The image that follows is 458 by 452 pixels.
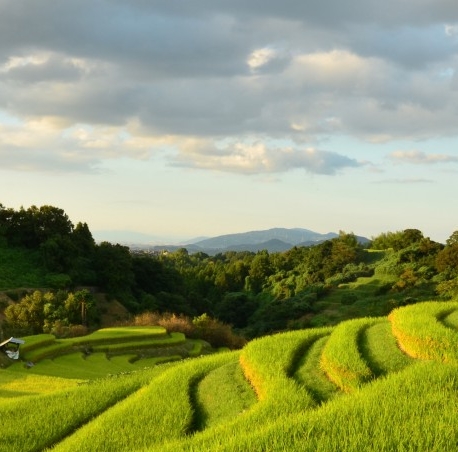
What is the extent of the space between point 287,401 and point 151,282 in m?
58.6

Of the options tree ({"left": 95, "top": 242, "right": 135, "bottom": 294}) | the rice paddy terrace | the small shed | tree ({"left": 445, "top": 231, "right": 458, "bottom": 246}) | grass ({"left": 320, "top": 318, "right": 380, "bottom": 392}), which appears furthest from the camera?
tree ({"left": 445, "top": 231, "right": 458, "bottom": 246})

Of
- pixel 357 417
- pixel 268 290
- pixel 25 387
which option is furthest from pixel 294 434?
pixel 268 290

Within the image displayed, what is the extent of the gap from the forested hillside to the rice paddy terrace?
29436 mm

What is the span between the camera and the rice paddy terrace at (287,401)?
4.97m

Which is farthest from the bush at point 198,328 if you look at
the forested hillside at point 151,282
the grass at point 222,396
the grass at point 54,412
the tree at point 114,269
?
the grass at point 222,396

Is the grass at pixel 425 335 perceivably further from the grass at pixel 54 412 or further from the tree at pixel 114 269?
the tree at pixel 114 269

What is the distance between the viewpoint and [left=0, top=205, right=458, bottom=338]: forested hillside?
41.4 m

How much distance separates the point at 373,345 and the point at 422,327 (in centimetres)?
93

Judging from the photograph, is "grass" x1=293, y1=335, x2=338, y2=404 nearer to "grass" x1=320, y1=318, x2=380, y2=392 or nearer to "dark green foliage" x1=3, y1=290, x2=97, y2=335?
"grass" x1=320, y1=318, x2=380, y2=392

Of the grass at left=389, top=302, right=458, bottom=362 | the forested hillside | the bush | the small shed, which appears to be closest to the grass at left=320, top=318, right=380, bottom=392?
the grass at left=389, top=302, right=458, bottom=362

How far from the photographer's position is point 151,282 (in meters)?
64.6

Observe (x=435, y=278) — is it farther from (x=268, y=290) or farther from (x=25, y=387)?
(x=25, y=387)

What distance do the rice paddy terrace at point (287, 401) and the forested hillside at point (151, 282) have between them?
2944cm

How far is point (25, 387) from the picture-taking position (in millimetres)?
14672
